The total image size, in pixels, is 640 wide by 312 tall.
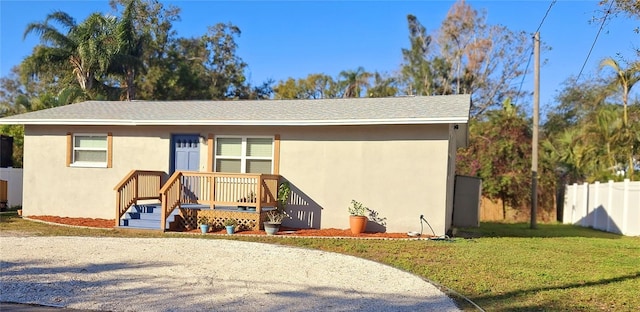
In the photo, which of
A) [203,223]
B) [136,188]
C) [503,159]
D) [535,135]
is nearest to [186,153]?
[136,188]

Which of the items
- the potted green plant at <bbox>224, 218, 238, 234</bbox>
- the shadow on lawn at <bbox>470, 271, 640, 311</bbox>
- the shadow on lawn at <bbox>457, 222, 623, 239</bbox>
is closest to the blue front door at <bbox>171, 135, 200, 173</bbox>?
the potted green plant at <bbox>224, 218, 238, 234</bbox>

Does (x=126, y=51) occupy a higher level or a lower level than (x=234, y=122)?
higher

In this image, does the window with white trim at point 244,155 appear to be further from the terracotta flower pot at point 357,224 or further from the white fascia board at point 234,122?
the terracotta flower pot at point 357,224

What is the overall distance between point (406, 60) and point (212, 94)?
44.7ft

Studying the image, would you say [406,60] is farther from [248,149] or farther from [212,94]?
[248,149]

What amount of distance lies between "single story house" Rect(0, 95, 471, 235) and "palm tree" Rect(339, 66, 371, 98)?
24.7 meters

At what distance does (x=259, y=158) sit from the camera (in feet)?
44.1

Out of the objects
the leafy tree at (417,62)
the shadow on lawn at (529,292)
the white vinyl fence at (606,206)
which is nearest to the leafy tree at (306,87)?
the leafy tree at (417,62)

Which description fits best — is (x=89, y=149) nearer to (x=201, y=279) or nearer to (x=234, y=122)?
(x=234, y=122)

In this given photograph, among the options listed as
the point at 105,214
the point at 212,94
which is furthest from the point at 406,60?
the point at 105,214

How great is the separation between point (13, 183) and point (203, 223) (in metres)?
9.31

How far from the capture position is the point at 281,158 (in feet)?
43.3

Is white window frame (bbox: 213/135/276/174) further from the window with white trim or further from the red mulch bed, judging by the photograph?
the red mulch bed

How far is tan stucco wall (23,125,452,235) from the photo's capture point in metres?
12.2
